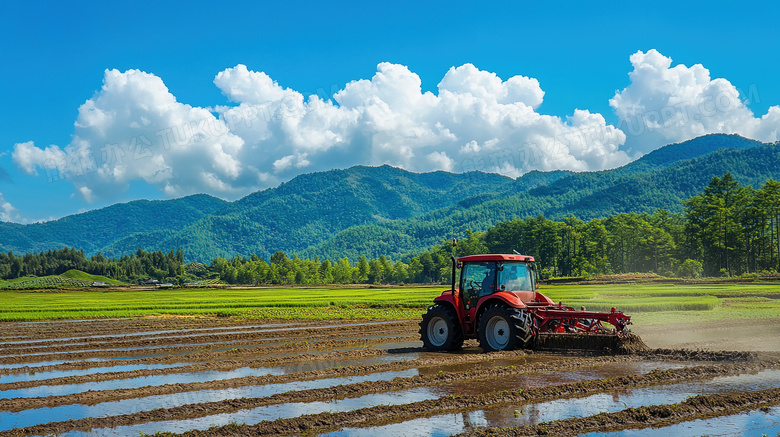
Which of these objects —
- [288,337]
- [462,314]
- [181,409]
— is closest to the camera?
[181,409]

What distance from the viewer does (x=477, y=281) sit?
1820cm

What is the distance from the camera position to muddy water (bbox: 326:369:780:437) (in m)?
9.05

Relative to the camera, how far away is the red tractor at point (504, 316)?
1675 cm

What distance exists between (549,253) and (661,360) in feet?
380

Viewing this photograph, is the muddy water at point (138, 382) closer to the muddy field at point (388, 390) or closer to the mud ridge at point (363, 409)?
the muddy field at point (388, 390)

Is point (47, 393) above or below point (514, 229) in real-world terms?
below

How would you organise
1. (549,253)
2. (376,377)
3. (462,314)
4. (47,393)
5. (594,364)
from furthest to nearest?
(549,253), (462,314), (594,364), (376,377), (47,393)

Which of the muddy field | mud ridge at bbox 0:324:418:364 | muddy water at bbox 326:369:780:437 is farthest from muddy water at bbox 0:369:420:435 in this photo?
mud ridge at bbox 0:324:418:364

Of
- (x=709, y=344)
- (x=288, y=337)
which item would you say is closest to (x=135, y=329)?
(x=288, y=337)

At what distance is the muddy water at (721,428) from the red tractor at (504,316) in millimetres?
6886

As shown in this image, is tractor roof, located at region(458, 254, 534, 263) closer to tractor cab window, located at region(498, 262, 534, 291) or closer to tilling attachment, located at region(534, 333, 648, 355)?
tractor cab window, located at region(498, 262, 534, 291)

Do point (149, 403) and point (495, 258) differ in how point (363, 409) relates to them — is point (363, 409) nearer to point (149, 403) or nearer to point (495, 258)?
point (149, 403)

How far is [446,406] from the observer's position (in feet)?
34.1

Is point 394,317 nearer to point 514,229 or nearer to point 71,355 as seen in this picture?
point 71,355
